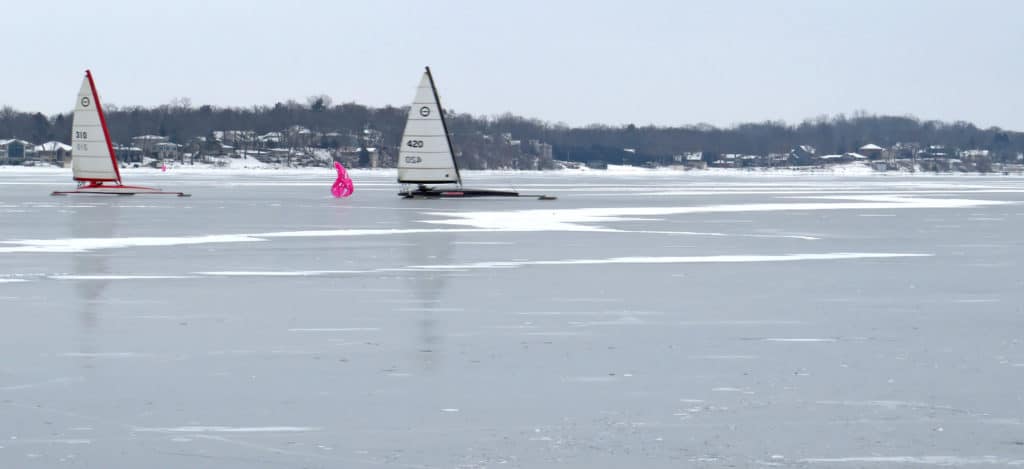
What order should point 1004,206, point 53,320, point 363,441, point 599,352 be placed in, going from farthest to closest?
point 1004,206 → point 53,320 → point 599,352 → point 363,441

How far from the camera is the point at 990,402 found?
913 centimetres

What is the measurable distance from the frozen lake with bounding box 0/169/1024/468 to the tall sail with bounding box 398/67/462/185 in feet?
88.4

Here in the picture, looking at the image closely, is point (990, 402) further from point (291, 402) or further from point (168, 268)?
point (168, 268)

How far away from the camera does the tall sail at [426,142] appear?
170ft

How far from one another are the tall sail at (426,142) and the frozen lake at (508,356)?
27.0 m

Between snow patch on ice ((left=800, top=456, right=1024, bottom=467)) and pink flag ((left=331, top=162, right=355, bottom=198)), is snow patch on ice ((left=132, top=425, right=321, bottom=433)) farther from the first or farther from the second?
pink flag ((left=331, top=162, right=355, bottom=198))

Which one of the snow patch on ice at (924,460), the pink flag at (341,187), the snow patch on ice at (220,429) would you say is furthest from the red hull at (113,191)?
the snow patch on ice at (924,460)

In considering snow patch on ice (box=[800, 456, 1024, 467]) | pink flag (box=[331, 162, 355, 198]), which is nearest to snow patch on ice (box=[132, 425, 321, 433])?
snow patch on ice (box=[800, 456, 1024, 467])

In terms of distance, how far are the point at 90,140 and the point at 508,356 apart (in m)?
47.2

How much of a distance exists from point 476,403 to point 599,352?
2.57 meters

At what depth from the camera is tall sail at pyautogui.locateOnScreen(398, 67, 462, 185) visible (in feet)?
170

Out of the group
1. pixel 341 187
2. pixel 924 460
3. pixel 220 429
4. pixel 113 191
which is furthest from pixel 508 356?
pixel 341 187

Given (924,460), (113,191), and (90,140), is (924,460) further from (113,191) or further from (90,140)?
(113,191)

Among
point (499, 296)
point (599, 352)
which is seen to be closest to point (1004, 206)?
point (499, 296)
